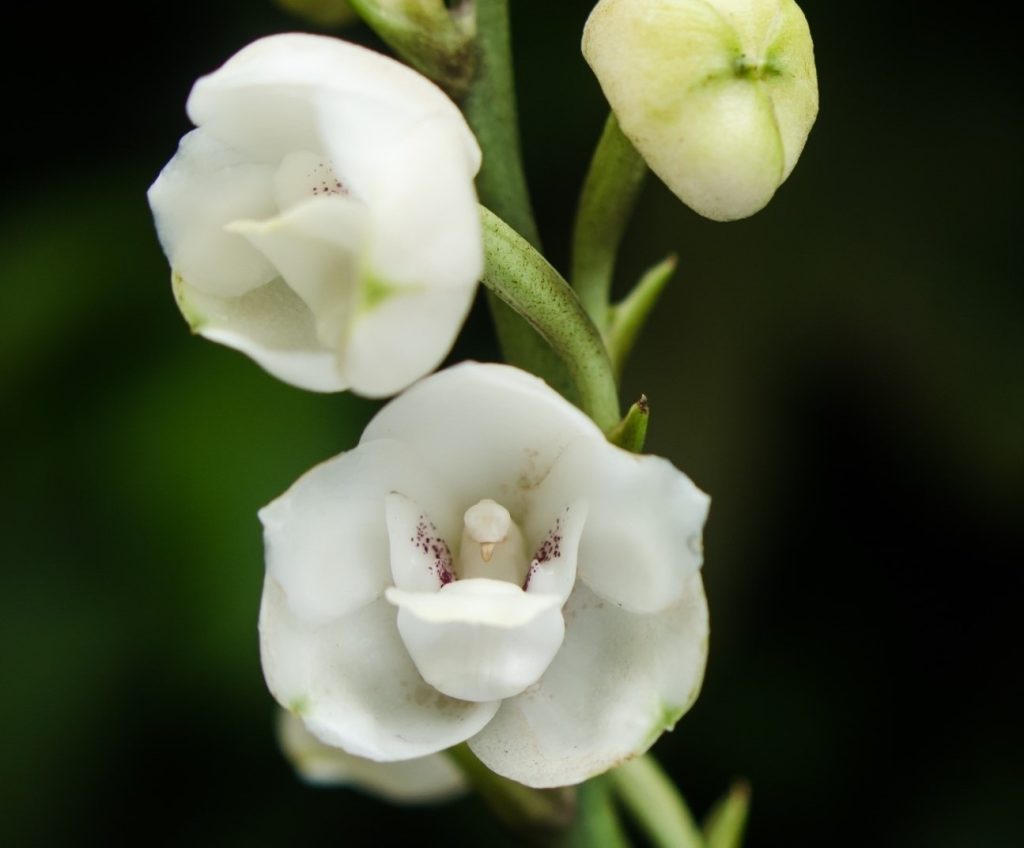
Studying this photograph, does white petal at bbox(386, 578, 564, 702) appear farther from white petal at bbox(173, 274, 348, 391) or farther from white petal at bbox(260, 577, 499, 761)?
white petal at bbox(173, 274, 348, 391)

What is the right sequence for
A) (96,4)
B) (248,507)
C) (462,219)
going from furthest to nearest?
1. (96,4)
2. (248,507)
3. (462,219)

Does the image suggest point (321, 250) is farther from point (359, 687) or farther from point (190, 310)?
point (359, 687)

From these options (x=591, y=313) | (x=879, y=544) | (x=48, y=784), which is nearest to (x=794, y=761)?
(x=879, y=544)

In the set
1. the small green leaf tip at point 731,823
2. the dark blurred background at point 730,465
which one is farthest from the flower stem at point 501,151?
the dark blurred background at point 730,465

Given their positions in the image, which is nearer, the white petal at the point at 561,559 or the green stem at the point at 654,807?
the white petal at the point at 561,559

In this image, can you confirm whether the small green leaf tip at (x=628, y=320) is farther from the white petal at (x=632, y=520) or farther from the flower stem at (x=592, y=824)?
the flower stem at (x=592, y=824)

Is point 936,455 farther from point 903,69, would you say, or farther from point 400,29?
point 400,29

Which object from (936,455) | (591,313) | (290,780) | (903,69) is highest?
(591,313)
